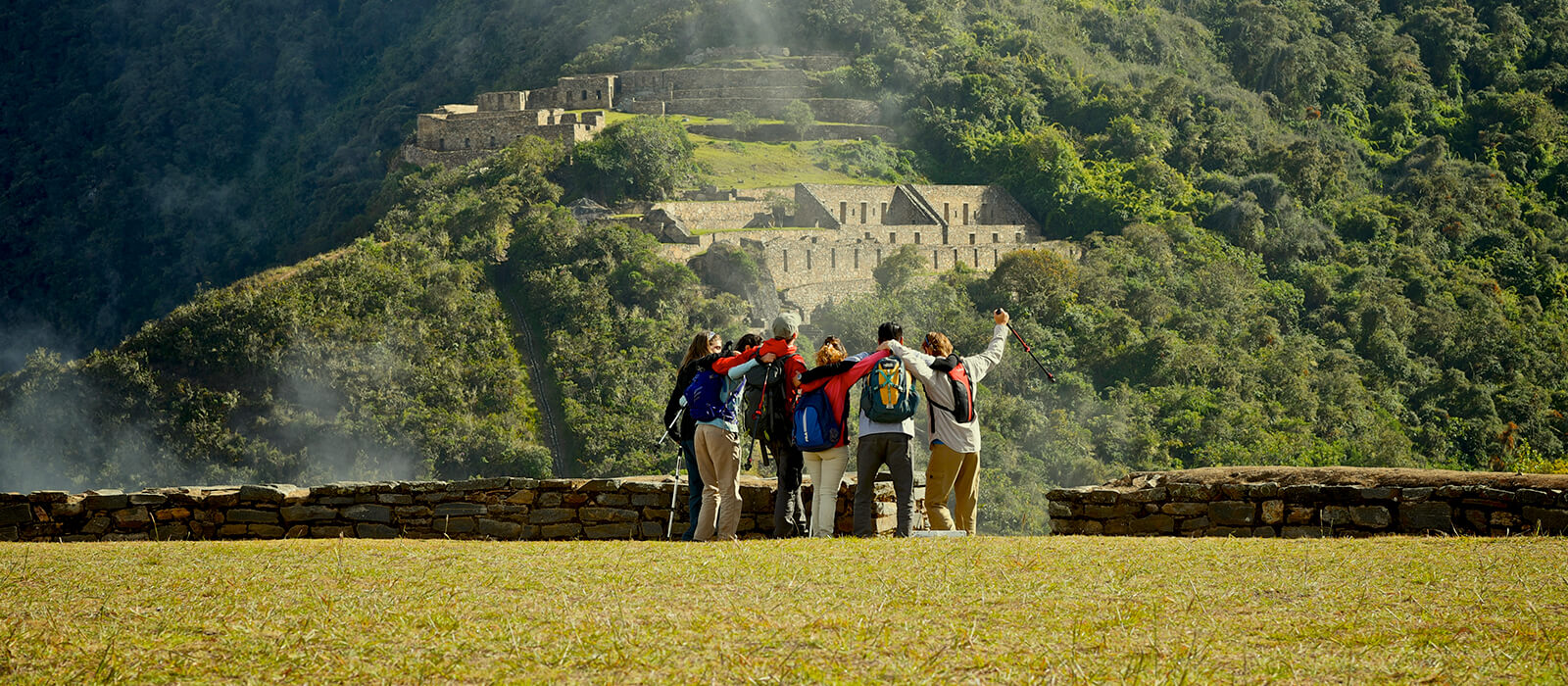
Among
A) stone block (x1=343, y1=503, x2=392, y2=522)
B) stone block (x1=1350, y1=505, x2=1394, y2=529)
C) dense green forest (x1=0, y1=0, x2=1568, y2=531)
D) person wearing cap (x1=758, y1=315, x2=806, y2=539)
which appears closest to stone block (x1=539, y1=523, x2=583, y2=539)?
stone block (x1=343, y1=503, x2=392, y2=522)

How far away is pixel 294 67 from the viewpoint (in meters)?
76.3

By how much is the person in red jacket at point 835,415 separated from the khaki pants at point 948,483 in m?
0.66

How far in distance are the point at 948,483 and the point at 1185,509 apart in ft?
6.78

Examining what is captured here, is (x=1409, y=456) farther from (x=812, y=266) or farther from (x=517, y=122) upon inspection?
(x=517, y=122)

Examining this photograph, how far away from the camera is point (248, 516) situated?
12273 millimetres

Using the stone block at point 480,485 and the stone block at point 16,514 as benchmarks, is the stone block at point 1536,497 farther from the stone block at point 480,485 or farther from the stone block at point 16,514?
the stone block at point 16,514

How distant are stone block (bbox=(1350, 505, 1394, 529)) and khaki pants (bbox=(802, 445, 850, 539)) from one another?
149 inches

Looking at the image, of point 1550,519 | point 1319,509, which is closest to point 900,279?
point 1319,509

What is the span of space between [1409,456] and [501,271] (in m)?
24.5

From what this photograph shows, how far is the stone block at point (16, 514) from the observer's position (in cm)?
1238

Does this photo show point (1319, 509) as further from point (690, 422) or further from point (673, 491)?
point (673, 491)

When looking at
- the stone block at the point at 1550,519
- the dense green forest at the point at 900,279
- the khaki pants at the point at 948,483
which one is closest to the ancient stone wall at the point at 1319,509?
the stone block at the point at 1550,519

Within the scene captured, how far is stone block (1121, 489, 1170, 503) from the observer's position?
1180cm

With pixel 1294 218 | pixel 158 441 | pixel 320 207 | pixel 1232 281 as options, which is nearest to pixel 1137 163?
pixel 1294 218
